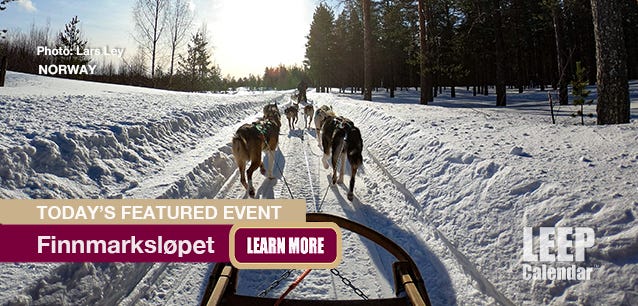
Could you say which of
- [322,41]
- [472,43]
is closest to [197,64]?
[322,41]

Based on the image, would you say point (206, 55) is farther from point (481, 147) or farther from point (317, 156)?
point (481, 147)

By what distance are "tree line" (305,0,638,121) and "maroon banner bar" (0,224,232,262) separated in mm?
15631

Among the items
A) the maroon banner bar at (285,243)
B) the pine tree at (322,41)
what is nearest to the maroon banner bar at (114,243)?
the maroon banner bar at (285,243)

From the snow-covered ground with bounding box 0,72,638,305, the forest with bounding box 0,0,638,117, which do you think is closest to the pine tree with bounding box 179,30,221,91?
the forest with bounding box 0,0,638,117

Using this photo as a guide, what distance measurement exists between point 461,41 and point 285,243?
58.4ft

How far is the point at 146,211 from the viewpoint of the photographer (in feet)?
14.7

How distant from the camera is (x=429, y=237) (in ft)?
13.6

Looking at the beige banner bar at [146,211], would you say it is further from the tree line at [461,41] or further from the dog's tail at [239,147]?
the tree line at [461,41]

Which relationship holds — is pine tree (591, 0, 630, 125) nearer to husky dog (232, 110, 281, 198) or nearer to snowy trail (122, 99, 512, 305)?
snowy trail (122, 99, 512, 305)

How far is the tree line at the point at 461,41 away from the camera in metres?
17.8

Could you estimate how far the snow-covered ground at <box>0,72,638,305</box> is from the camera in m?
2.85

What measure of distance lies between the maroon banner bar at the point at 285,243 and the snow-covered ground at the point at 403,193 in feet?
3.15

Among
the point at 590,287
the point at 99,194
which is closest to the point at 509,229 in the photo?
the point at 590,287

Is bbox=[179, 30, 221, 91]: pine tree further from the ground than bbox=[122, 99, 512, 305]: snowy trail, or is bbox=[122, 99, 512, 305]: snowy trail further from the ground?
bbox=[179, 30, 221, 91]: pine tree
